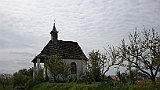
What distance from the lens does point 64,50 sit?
111ft

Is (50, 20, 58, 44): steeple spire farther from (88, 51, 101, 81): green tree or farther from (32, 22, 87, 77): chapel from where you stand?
(88, 51, 101, 81): green tree

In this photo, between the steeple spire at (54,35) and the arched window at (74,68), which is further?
the steeple spire at (54,35)

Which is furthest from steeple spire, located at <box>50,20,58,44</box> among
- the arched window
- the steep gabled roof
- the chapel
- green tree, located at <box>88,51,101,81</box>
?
green tree, located at <box>88,51,101,81</box>

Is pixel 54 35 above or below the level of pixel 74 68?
above

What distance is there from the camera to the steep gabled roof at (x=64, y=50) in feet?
106

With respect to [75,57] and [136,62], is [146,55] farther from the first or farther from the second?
[75,57]

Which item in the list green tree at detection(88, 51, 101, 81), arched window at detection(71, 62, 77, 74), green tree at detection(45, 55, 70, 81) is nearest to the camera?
green tree at detection(88, 51, 101, 81)

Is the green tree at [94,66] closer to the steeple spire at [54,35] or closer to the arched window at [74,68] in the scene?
the arched window at [74,68]

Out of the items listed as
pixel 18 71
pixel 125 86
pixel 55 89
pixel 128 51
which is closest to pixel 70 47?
pixel 18 71

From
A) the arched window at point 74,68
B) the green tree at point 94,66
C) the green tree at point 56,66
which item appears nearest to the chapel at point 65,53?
the arched window at point 74,68

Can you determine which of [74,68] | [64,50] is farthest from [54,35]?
[74,68]

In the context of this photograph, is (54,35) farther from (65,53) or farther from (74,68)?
(74,68)

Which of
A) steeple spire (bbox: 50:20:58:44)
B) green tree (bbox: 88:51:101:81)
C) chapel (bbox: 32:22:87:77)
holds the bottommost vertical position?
green tree (bbox: 88:51:101:81)

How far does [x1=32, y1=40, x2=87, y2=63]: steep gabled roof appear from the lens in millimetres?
32438
